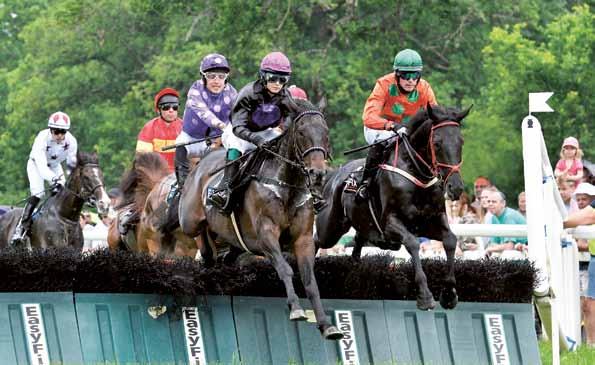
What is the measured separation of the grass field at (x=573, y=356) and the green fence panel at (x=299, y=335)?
160cm

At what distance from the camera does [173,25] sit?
3809 cm

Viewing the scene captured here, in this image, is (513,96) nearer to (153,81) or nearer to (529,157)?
(153,81)

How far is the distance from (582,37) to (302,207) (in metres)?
17.8

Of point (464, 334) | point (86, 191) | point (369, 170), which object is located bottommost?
point (464, 334)

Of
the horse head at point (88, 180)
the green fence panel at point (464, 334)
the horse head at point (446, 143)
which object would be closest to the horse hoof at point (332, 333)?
the green fence panel at point (464, 334)

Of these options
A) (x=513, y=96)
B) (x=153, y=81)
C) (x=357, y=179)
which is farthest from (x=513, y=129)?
(x=357, y=179)

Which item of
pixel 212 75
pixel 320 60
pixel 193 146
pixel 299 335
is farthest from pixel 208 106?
pixel 320 60

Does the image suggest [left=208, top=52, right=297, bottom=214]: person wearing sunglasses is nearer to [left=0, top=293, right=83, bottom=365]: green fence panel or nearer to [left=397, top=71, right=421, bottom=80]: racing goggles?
[left=397, top=71, right=421, bottom=80]: racing goggles

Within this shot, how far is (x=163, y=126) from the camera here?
15469 mm

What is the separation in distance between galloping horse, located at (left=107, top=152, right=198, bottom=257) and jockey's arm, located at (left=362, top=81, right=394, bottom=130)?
8.90ft

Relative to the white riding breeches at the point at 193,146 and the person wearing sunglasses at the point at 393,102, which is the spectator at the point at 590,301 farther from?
the white riding breeches at the point at 193,146

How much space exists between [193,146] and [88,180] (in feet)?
11.2

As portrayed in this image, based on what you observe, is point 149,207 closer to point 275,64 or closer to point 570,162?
point 275,64

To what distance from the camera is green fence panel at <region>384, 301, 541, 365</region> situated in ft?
36.0
